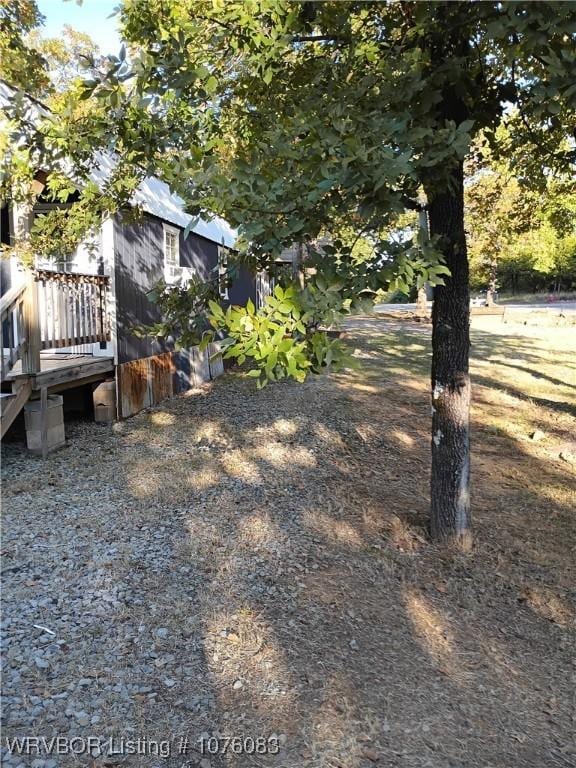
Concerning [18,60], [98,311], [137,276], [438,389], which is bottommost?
[438,389]

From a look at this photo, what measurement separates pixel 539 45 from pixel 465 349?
231cm

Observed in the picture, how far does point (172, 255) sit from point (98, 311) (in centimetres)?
328

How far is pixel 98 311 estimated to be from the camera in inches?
307

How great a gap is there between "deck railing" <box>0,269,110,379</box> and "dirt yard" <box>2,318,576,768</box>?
124 cm

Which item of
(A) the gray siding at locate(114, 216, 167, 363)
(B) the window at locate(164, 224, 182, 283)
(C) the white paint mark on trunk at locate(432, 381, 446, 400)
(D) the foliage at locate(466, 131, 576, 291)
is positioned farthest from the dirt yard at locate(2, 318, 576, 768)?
(B) the window at locate(164, 224, 182, 283)

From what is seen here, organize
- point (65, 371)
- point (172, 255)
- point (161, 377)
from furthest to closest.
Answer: point (172, 255), point (161, 377), point (65, 371)

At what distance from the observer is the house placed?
20.2 feet

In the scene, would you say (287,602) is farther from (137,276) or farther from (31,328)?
(137,276)

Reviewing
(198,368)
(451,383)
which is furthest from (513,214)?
(198,368)

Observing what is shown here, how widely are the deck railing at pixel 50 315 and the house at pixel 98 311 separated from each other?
0.01 metres

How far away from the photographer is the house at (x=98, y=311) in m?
6.16

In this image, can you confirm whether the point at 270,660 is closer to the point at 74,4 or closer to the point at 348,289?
the point at 348,289

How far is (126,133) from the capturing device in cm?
369

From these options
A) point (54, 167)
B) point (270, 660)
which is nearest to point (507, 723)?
point (270, 660)
